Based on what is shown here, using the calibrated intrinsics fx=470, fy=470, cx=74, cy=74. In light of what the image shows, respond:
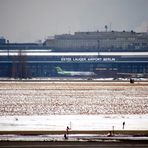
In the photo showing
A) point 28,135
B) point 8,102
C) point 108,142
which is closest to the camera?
point 108,142

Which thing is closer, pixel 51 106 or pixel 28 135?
pixel 28 135

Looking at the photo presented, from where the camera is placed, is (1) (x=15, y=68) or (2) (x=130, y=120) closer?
(2) (x=130, y=120)

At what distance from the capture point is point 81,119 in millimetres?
33469

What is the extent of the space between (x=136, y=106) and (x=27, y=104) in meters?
10.4

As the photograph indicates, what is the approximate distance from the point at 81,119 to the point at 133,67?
109 metres

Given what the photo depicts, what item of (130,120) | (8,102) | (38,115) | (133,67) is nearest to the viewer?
(130,120)

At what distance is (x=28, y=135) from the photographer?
80.6 feet

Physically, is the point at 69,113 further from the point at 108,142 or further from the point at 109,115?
the point at 108,142

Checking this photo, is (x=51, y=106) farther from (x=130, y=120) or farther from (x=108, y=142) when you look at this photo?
(x=108, y=142)

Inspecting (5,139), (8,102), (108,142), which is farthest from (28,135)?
(8,102)

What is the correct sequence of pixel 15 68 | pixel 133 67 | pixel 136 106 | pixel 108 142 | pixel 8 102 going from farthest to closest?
pixel 133 67
pixel 15 68
pixel 8 102
pixel 136 106
pixel 108 142

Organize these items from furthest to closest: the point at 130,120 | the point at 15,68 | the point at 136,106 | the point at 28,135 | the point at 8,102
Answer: the point at 15,68 → the point at 8,102 → the point at 136,106 → the point at 130,120 → the point at 28,135

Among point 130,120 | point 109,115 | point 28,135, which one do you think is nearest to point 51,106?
point 109,115

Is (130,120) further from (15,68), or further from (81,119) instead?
(15,68)
